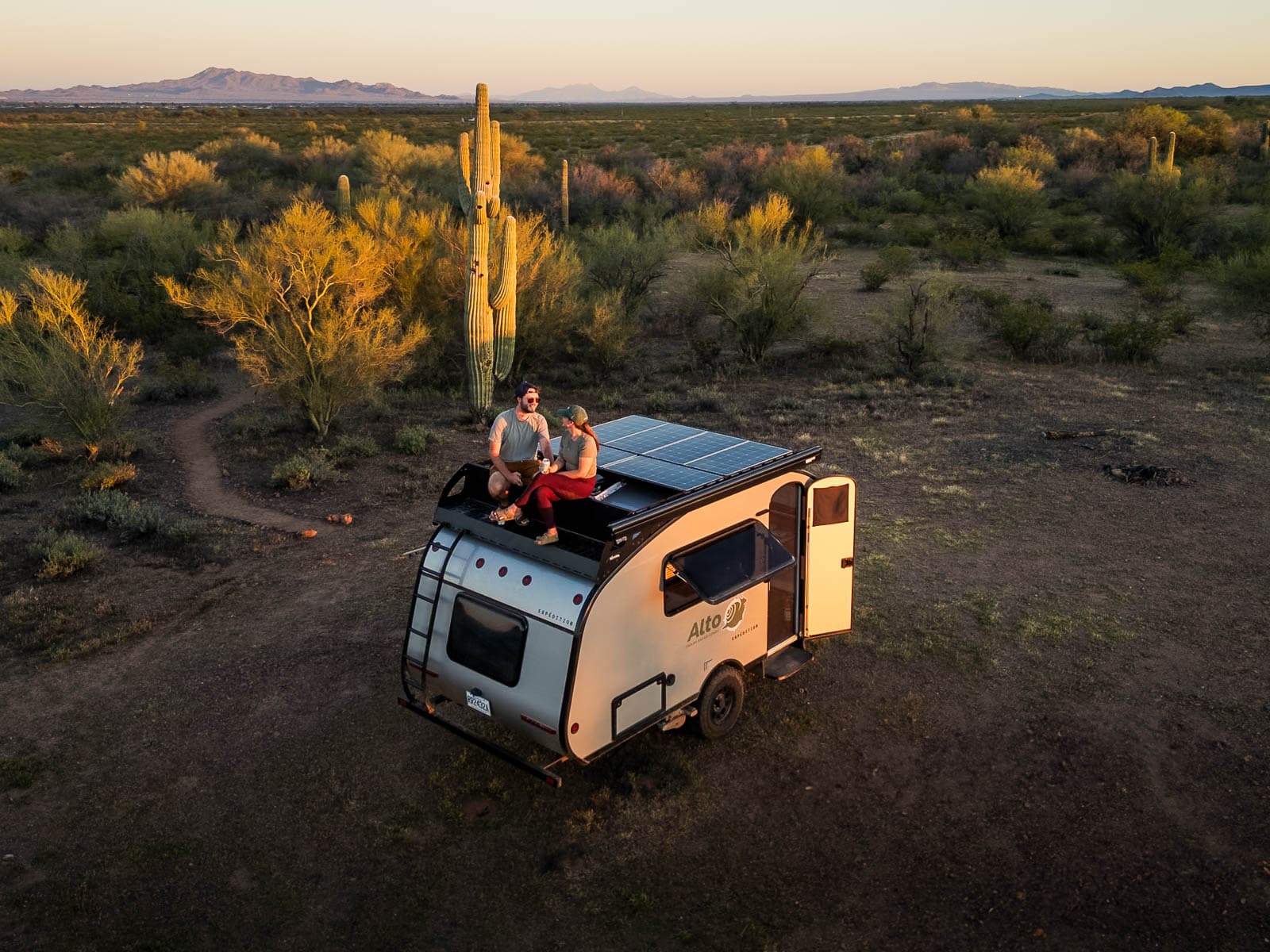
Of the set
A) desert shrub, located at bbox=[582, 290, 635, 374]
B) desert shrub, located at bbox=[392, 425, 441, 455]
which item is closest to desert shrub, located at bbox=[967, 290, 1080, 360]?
desert shrub, located at bbox=[582, 290, 635, 374]

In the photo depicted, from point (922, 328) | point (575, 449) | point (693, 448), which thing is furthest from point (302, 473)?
point (922, 328)

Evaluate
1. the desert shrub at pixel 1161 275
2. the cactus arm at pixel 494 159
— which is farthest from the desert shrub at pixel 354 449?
the desert shrub at pixel 1161 275

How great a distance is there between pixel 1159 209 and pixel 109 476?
97.2 feet

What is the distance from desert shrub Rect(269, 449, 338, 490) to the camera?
1280cm

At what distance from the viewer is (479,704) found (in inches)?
251

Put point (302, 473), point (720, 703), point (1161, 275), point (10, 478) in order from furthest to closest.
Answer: point (1161, 275) → point (302, 473) → point (10, 478) → point (720, 703)

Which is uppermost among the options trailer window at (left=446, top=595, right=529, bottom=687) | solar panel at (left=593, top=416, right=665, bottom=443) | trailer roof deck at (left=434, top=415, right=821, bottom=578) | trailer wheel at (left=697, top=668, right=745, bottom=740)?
solar panel at (left=593, top=416, right=665, bottom=443)

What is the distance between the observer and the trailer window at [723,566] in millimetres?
6426

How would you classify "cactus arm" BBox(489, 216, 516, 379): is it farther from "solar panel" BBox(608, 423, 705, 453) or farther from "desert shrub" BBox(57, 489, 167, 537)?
"solar panel" BBox(608, 423, 705, 453)

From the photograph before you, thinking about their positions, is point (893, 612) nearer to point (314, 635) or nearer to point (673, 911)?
point (673, 911)

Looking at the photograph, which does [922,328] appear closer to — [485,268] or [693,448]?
[485,268]

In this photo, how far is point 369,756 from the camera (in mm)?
7055

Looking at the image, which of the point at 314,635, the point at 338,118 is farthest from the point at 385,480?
the point at 338,118

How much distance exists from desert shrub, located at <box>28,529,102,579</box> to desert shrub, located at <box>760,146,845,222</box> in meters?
29.6
